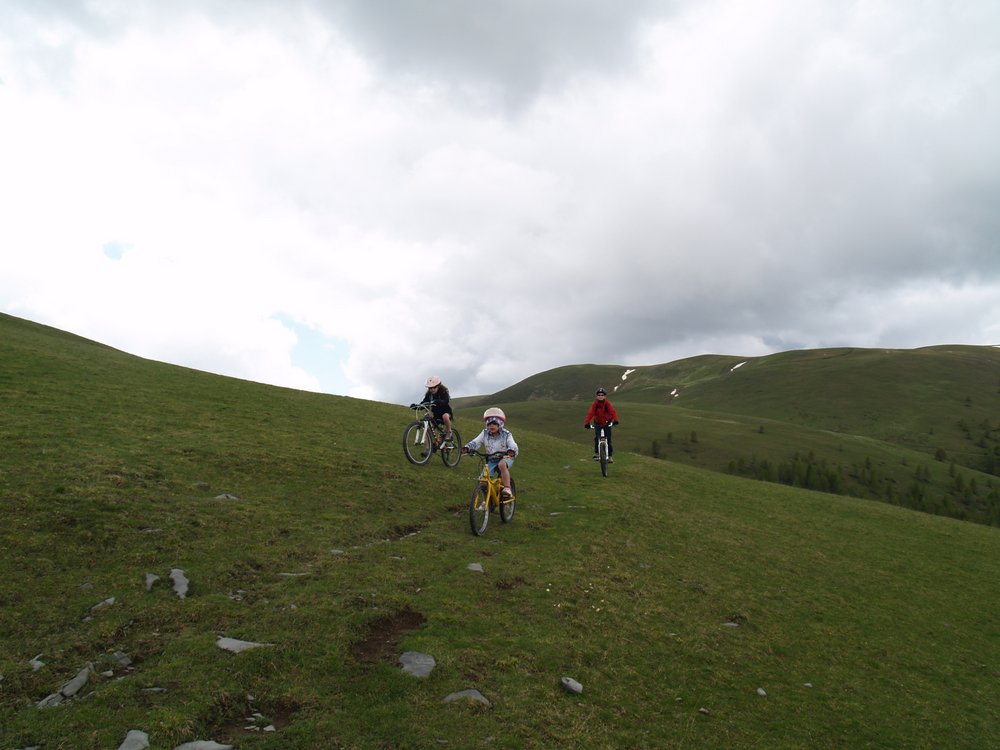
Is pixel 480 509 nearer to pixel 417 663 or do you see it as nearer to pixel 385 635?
pixel 385 635

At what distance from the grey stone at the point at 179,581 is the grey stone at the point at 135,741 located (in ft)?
14.0

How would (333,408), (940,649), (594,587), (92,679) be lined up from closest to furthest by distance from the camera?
1. (92,679)
2. (594,587)
3. (940,649)
4. (333,408)

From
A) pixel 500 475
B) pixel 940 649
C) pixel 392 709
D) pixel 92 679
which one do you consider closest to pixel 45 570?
pixel 92 679

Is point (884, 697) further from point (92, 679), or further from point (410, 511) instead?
point (92, 679)

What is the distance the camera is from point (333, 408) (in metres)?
40.2

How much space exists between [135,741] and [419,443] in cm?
1838

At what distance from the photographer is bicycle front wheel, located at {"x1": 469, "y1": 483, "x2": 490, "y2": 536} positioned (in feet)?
55.8

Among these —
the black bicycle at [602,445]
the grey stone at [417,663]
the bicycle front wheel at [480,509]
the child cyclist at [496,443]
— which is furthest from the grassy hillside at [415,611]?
the black bicycle at [602,445]

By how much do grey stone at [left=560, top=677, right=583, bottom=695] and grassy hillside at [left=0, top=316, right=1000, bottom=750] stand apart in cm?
19

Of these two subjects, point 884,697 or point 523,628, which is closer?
point 523,628

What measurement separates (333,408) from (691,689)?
111 ft

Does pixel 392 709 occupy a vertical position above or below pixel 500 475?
below

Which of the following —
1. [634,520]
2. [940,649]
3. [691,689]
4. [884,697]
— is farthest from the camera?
[634,520]

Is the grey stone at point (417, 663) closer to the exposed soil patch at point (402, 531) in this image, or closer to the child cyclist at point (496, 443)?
the exposed soil patch at point (402, 531)
